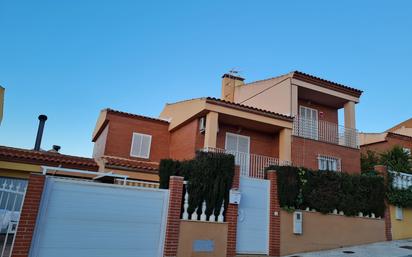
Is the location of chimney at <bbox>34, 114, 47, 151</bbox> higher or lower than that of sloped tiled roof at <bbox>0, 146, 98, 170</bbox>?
higher

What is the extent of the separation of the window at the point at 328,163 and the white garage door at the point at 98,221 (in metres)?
10.6

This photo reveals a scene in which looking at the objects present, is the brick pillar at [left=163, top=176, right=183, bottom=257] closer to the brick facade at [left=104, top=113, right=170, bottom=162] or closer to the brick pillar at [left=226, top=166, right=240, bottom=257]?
the brick pillar at [left=226, top=166, right=240, bottom=257]

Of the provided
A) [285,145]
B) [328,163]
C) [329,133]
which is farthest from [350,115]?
[285,145]

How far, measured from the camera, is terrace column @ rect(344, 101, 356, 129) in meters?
17.6

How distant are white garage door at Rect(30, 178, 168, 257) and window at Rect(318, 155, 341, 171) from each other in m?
10.6

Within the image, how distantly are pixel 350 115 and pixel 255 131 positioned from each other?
231 inches

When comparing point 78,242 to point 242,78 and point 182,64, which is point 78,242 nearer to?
point 182,64

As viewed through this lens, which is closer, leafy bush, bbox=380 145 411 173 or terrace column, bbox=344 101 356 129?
leafy bush, bbox=380 145 411 173

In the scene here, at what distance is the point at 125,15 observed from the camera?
12.6 meters

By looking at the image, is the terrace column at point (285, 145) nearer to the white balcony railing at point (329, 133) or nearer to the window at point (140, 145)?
the white balcony railing at point (329, 133)

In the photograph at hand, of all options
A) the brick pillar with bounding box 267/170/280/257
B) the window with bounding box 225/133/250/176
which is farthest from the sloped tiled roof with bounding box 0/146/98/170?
the brick pillar with bounding box 267/170/280/257

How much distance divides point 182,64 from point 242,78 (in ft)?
26.0

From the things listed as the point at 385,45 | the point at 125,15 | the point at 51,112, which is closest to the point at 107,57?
the point at 125,15

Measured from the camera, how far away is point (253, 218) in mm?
9617
